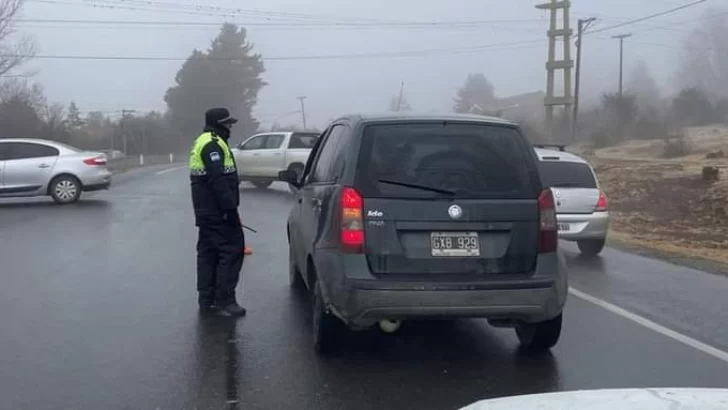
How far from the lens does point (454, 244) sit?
6.18m

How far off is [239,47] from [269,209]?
7035 centimetres

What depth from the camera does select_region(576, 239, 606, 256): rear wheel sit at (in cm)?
1269

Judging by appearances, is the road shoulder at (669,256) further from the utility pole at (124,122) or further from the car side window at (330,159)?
the utility pole at (124,122)

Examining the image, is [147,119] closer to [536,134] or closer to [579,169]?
[536,134]

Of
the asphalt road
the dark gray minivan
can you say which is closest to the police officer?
the asphalt road

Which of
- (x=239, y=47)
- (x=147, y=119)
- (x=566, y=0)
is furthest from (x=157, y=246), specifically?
(x=239, y=47)

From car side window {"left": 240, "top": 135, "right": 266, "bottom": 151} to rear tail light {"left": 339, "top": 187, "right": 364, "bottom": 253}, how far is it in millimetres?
20707

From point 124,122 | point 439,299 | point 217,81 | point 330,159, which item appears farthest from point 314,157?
point 217,81

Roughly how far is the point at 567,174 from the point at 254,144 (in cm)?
1547

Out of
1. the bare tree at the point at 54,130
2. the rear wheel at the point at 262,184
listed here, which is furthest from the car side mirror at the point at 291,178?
the bare tree at the point at 54,130

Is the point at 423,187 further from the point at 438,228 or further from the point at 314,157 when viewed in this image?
the point at 314,157

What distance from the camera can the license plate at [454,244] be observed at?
6.16 m

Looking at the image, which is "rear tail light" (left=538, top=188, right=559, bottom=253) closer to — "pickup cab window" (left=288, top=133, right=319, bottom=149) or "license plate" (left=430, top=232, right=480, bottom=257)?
"license plate" (left=430, top=232, right=480, bottom=257)

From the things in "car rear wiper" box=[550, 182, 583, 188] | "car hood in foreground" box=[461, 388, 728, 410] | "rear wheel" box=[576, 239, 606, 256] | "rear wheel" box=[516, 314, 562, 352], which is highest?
"car hood in foreground" box=[461, 388, 728, 410]
